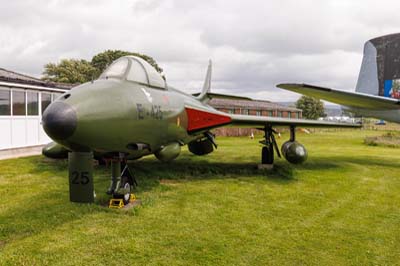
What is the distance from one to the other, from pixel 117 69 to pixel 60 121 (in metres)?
2.02

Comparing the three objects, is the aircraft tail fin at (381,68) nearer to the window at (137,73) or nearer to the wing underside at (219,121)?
the wing underside at (219,121)

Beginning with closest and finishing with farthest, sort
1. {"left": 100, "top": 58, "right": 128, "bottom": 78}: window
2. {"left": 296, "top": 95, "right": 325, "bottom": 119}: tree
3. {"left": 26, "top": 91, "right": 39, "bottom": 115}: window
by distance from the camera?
1. {"left": 100, "top": 58, "right": 128, "bottom": 78}: window
2. {"left": 26, "top": 91, "right": 39, "bottom": 115}: window
3. {"left": 296, "top": 95, "right": 325, "bottom": 119}: tree

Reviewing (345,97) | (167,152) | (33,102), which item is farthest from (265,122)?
(33,102)

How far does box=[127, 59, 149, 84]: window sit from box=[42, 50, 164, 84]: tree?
43432mm

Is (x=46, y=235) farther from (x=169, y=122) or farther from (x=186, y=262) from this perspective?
(x=169, y=122)

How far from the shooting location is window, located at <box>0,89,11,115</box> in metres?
14.3

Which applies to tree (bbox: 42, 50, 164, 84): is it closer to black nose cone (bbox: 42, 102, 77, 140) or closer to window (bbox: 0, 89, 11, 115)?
window (bbox: 0, 89, 11, 115)

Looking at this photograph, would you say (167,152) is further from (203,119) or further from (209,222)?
(209,222)

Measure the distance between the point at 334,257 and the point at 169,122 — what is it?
3980 millimetres

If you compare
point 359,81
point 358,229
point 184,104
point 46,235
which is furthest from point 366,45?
point 46,235

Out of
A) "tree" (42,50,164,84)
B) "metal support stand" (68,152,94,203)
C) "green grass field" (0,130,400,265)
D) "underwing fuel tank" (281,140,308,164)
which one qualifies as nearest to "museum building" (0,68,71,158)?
"green grass field" (0,130,400,265)

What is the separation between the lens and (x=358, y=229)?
518 cm

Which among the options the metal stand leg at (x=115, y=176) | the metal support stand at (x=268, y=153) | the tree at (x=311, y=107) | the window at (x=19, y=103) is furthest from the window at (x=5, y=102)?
the tree at (x=311, y=107)

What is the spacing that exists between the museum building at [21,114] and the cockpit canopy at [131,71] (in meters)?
10.3
